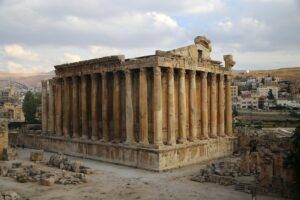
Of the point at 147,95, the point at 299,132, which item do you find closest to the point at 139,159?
the point at 147,95

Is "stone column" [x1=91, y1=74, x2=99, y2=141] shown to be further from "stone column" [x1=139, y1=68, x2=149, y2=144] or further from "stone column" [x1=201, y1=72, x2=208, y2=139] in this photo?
"stone column" [x1=201, y1=72, x2=208, y2=139]

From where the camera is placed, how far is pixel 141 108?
2833cm

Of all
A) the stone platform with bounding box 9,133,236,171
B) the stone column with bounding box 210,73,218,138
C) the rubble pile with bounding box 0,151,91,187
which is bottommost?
the rubble pile with bounding box 0,151,91,187

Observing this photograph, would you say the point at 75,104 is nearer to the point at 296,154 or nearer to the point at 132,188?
the point at 132,188

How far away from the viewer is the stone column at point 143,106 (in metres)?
28.1

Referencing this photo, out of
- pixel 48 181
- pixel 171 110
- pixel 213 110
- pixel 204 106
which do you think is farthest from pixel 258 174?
pixel 213 110

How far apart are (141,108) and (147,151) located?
11.0 ft

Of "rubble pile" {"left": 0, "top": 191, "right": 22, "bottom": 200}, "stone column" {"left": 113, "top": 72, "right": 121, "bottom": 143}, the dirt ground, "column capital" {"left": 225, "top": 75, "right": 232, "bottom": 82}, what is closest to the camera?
"rubble pile" {"left": 0, "top": 191, "right": 22, "bottom": 200}

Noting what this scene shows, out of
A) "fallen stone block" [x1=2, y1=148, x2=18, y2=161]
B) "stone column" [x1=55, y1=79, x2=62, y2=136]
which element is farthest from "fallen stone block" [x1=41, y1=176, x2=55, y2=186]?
"stone column" [x1=55, y1=79, x2=62, y2=136]

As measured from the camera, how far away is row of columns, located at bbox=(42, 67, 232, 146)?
28.0 metres

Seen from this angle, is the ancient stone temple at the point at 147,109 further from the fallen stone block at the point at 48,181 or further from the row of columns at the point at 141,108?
the fallen stone block at the point at 48,181

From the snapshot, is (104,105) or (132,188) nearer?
(132,188)

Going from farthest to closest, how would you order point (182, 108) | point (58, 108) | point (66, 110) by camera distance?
point (58, 108) → point (66, 110) → point (182, 108)

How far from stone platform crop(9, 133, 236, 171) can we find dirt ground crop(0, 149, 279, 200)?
1009 mm
